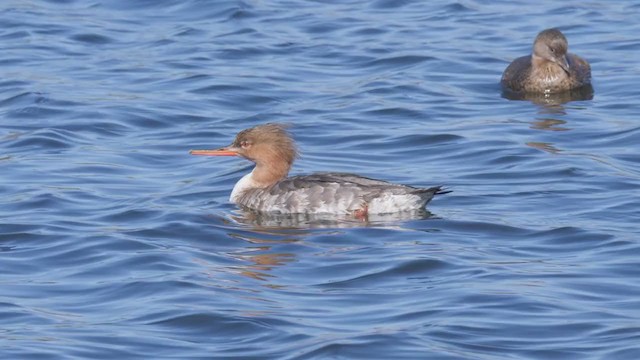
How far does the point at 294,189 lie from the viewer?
12453 mm

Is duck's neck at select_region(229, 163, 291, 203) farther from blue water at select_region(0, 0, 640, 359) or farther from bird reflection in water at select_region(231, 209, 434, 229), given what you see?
bird reflection in water at select_region(231, 209, 434, 229)

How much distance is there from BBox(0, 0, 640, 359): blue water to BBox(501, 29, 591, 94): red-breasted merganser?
0.80 ft

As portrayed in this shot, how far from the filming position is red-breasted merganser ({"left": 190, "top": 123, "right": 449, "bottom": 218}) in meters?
12.1

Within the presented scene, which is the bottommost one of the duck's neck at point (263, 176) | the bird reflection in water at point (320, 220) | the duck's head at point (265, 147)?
the bird reflection in water at point (320, 220)

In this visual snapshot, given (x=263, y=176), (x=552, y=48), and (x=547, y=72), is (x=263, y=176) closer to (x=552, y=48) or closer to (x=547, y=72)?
(x=547, y=72)

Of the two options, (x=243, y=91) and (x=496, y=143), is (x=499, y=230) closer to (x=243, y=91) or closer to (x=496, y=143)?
(x=496, y=143)

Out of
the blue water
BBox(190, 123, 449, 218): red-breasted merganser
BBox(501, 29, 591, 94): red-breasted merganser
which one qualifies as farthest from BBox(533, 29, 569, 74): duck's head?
BBox(190, 123, 449, 218): red-breasted merganser

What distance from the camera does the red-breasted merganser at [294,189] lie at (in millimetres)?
12078

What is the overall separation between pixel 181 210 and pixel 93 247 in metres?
1.21

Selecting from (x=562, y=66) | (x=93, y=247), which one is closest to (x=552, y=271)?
(x=93, y=247)

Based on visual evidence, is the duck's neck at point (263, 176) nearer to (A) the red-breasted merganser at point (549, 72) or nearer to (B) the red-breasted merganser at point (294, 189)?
(B) the red-breasted merganser at point (294, 189)

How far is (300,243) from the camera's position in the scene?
11.4m

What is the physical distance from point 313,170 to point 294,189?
1.50m

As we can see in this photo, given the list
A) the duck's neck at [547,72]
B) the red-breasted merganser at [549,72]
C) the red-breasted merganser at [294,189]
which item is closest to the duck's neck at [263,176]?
the red-breasted merganser at [294,189]
